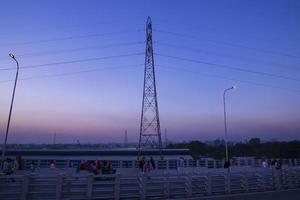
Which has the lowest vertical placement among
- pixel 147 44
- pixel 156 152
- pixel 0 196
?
pixel 0 196

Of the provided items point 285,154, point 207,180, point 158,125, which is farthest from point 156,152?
point 207,180

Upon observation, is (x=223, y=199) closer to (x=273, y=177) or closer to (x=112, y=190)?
(x=112, y=190)

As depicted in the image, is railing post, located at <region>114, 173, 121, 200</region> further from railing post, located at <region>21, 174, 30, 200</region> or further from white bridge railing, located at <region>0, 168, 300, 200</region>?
railing post, located at <region>21, 174, 30, 200</region>

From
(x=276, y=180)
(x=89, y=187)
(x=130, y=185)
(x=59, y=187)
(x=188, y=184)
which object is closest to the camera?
(x=59, y=187)

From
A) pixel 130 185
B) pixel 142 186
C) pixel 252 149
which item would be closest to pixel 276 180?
pixel 142 186

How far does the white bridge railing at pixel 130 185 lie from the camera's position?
16.2 m

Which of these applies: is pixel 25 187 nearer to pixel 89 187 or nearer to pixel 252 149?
pixel 89 187

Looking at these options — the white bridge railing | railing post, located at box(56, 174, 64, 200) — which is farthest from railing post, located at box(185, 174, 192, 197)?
railing post, located at box(56, 174, 64, 200)

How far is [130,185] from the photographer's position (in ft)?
60.4

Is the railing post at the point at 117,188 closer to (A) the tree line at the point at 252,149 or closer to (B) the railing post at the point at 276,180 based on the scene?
(B) the railing post at the point at 276,180

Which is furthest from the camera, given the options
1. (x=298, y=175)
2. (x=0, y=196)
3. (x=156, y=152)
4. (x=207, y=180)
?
(x=156, y=152)

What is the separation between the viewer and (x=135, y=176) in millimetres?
18500

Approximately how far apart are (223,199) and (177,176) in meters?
2.61

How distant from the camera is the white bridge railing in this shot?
1620 centimetres
